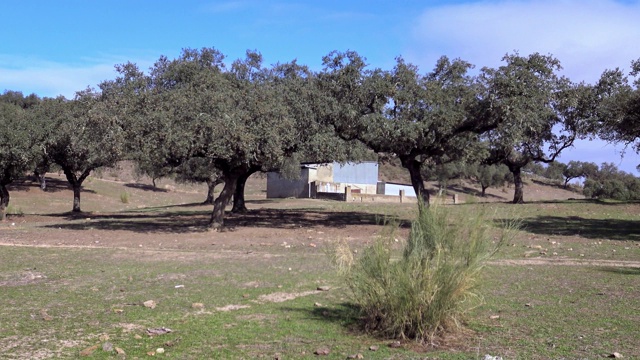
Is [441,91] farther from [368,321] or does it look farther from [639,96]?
[368,321]

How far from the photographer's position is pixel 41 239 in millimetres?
19297

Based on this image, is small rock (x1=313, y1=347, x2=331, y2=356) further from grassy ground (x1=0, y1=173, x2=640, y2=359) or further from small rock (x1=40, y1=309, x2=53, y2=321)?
small rock (x1=40, y1=309, x2=53, y2=321)

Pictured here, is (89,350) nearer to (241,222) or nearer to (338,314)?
(338,314)

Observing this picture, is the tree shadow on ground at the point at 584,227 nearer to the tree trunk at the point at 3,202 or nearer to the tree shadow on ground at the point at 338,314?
the tree shadow on ground at the point at 338,314

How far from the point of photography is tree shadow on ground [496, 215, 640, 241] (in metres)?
20.9

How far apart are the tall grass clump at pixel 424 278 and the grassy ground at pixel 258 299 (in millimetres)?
252

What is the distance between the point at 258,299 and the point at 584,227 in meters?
18.2

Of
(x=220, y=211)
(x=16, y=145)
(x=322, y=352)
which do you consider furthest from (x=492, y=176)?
(x=322, y=352)

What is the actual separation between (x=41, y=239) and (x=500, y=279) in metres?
14.9

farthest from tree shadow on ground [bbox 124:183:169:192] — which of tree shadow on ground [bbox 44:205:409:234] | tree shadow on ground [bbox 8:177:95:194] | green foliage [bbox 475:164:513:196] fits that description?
tree shadow on ground [bbox 44:205:409:234]

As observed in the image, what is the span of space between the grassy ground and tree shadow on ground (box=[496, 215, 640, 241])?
63 cm

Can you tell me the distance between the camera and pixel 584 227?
77.7 ft

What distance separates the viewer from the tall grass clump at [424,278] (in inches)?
271

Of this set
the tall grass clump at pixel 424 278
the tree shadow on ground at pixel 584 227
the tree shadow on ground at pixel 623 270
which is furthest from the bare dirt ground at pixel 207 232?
the tree shadow on ground at pixel 584 227
